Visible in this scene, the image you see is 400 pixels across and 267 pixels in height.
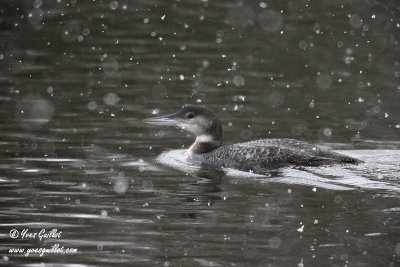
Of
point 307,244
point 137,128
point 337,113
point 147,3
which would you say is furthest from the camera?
point 147,3

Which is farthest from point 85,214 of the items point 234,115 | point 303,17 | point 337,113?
point 303,17

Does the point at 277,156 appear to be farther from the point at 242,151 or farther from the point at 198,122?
the point at 198,122

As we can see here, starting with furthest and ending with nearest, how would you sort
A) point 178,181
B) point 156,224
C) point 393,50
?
1. point 393,50
2. point 178,181
3. point 156,224

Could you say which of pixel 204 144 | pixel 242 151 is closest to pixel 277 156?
pixel 242 151

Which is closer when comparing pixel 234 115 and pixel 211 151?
pixel 211 151

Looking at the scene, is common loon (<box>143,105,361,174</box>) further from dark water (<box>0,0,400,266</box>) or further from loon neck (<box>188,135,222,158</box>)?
dark water (<box>0,0,400,266</box>)

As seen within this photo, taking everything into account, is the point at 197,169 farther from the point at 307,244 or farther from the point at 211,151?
the point at 307,244

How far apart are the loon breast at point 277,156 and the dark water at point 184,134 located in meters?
0.25

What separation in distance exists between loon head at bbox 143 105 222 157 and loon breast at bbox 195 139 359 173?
0.73 m

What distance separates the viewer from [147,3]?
2288cm

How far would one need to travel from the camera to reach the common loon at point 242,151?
1113 cm

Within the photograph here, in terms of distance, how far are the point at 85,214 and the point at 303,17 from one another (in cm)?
1359

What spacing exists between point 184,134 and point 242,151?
230 cm

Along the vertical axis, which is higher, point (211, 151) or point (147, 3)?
point (147, 3)
